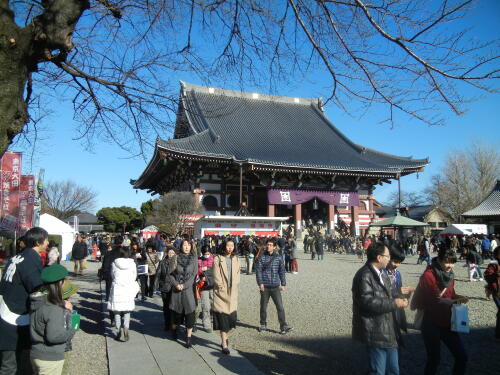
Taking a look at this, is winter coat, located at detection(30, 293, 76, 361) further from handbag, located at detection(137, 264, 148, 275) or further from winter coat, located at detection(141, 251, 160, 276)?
winter coat, located at detection(141, 251, 160, 276)

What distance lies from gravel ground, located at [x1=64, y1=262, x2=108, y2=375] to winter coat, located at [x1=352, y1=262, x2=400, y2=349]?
308cm

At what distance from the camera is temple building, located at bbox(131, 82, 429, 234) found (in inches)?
996

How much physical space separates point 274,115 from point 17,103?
3118 cm

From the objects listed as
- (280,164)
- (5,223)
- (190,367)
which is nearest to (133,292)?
(190,367)

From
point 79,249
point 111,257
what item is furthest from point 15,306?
point 79,249

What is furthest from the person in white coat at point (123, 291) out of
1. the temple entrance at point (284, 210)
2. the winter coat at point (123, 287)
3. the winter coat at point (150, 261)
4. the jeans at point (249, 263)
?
the temple entrance at point (284, 210)

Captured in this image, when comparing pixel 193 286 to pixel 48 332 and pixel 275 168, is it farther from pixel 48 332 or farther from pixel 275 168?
pixel 275 168

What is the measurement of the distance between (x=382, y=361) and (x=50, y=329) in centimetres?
257

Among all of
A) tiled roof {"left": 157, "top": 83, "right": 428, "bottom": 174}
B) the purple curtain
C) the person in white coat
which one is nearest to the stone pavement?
the person in white coat

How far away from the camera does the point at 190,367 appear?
4559 millimetres

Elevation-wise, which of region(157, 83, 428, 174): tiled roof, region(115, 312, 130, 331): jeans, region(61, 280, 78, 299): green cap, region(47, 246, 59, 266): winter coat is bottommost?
region(115, 312, 130, 331): jeans

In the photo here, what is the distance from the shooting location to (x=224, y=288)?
5.32m

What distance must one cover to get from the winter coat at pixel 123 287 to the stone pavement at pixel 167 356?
530 mm

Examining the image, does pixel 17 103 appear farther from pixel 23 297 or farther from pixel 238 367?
pixel 238 367
